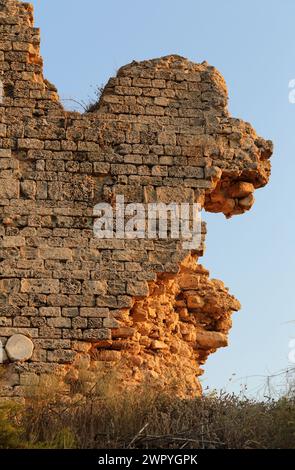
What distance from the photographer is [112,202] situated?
13.1 m

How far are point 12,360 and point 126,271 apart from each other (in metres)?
1.50

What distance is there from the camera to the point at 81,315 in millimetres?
12641

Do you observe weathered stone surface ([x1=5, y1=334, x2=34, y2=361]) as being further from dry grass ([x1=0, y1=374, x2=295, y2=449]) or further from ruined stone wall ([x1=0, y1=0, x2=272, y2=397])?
dry grass ([x1=0, y1=374, x2=295, y2=449])

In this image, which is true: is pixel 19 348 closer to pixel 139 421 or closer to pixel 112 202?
pixel 139 421

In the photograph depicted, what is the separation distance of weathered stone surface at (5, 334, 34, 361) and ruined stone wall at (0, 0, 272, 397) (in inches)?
0.4

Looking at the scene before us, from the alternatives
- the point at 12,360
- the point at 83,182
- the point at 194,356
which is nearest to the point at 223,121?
the point at 83,182

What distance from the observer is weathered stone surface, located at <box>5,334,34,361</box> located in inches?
488

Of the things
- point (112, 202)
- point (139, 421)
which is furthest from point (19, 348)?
point (112, 202)

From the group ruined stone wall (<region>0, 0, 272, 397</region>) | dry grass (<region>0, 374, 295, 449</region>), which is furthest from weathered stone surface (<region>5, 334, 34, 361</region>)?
dry grass (<region>0, 374, 295, 449</region>)

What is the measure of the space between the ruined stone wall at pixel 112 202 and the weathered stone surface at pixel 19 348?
0.01 meters

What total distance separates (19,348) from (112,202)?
1861 millimetres

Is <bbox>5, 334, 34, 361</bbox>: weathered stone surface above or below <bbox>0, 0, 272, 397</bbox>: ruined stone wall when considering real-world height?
below
